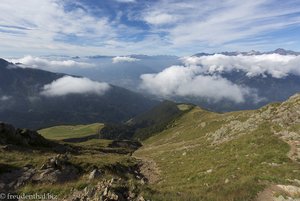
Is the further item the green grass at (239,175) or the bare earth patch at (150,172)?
the bare earth patch at (150,172)

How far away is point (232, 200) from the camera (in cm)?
1819

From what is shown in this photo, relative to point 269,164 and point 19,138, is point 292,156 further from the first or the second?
point 19,138

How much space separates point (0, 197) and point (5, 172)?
10.7 meters

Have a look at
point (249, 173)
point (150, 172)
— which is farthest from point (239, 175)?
point (150, 172)

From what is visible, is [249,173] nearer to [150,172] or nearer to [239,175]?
[239,175]

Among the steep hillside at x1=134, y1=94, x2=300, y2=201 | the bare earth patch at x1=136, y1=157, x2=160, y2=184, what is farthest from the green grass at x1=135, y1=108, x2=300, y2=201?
the bare earth patch at x1=136, y1=157, x2=160, y2=184

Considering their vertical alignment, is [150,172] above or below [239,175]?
below

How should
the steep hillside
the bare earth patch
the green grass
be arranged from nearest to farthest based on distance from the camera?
the green grass, the steep hillside, the bare earth patch

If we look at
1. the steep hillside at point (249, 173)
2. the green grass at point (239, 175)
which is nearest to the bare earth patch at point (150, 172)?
the steep hillside at point (249, 173)

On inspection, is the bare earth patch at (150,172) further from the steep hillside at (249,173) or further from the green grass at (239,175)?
the green grass at (239,175)

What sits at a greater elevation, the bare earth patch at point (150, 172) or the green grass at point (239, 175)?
the green grass at point (239, 175)

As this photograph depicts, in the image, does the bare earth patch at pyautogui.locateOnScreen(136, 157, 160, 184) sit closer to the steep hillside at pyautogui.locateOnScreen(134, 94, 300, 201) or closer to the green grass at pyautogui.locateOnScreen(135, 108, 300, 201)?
the steep hillside at pyautogui.locateOnScreen(134, 94, 300, 201)

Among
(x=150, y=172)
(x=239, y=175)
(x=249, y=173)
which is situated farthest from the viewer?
(x=150, y=172)

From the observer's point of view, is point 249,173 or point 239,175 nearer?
point 239,175
